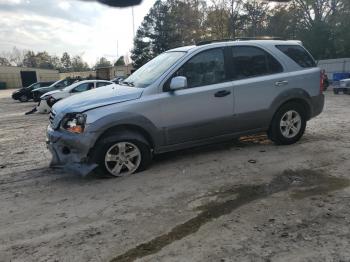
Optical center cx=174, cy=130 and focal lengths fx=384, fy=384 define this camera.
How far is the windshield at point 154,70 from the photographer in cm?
583

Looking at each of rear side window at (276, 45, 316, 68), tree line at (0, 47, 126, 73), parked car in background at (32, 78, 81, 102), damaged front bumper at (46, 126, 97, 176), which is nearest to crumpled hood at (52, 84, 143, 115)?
damaged front bumper at (46, 126, 97, 176)

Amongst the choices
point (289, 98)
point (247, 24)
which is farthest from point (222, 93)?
point (247, 24)

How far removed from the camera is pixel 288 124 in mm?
6805

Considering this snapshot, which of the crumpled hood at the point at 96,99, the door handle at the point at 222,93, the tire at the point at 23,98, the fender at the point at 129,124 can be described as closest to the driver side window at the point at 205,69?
the door handle at the point at 222,93

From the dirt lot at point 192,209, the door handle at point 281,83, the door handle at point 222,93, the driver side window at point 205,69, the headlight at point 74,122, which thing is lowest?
the dirt lot at point 192,209

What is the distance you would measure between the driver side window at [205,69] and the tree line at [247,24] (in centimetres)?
2696

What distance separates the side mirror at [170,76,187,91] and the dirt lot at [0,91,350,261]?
3.94ft

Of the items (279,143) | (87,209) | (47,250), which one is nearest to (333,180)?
(279,143)

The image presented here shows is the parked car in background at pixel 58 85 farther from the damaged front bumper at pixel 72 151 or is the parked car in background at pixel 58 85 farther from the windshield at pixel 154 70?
the damaged front bumper at pixel 72 151

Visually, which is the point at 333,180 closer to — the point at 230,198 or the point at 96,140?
the point at 230,198

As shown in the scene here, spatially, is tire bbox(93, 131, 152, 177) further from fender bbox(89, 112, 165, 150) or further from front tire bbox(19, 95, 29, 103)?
front tire bbox(19, 95, 29, 103)

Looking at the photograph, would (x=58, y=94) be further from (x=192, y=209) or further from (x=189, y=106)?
(x=192, y=209)

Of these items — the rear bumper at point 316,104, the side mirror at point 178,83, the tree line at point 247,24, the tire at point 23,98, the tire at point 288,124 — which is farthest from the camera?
the tree line at point 247,24

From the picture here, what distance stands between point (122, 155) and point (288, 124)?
3.12 metres
